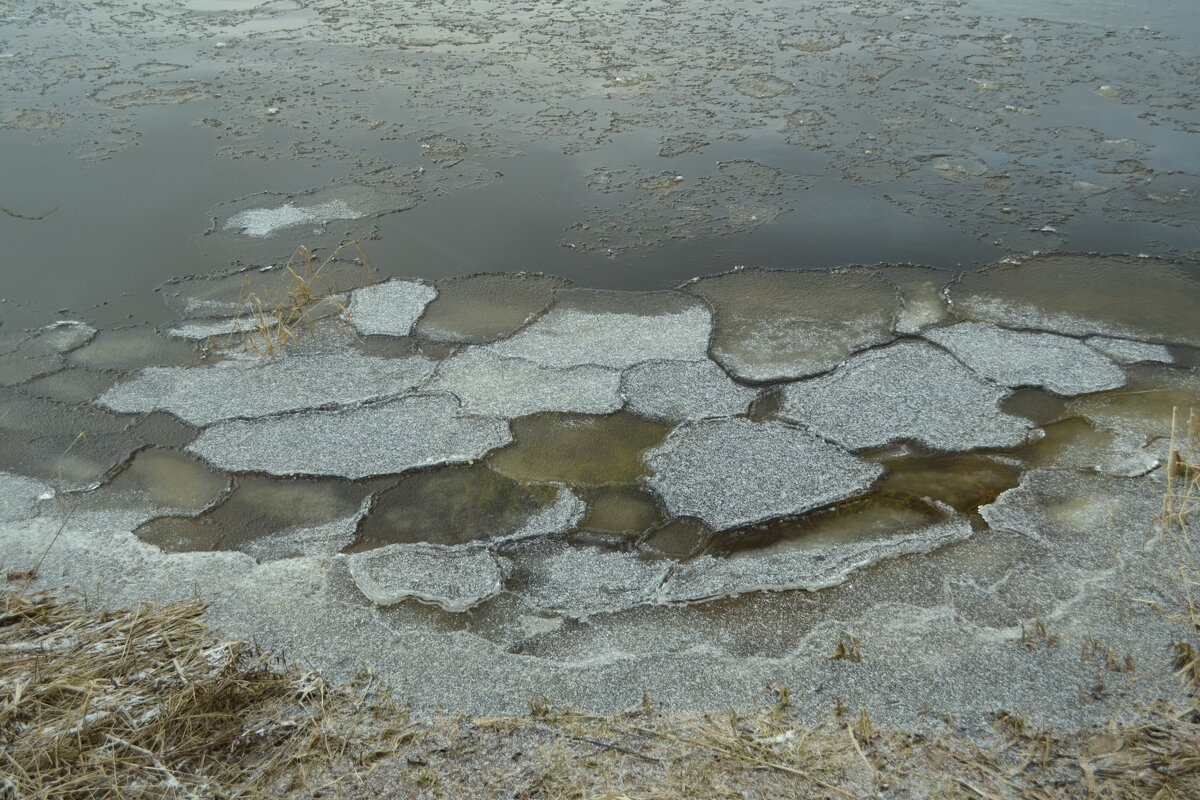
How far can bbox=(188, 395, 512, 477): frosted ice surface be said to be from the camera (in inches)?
124

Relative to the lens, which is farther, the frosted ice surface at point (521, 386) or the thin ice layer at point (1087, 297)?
the thin ice layer at point (1087, 297)

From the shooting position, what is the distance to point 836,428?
3229 millimetres

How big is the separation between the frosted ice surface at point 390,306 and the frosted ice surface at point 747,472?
4.38 ft

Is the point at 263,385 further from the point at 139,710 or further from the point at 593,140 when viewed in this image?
the point at 593,140

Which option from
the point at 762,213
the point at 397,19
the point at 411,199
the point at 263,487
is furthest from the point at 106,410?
the point at 397,19

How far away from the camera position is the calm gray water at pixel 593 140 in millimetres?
4477

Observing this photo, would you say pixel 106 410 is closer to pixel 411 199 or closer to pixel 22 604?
pixel 22 604

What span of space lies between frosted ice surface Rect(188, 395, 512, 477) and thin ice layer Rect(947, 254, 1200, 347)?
208cm

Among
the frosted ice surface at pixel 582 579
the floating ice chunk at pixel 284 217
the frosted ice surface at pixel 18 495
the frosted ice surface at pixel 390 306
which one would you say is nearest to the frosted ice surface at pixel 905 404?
the frosted ice surface at pixel 582 579

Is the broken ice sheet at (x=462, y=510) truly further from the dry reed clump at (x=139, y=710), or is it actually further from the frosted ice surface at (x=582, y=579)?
the dry reed clump at (x=139, y=710)

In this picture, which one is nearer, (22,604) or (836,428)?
(22,604)

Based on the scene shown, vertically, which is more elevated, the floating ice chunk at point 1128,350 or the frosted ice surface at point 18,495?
the floating ice chunk at point 1128,350

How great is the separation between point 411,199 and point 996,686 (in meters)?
3.73

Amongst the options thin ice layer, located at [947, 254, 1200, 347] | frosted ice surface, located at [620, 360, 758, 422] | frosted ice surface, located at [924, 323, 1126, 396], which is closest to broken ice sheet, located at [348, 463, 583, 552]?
frosted ice surface, located at [620, 360, 758, 422]
